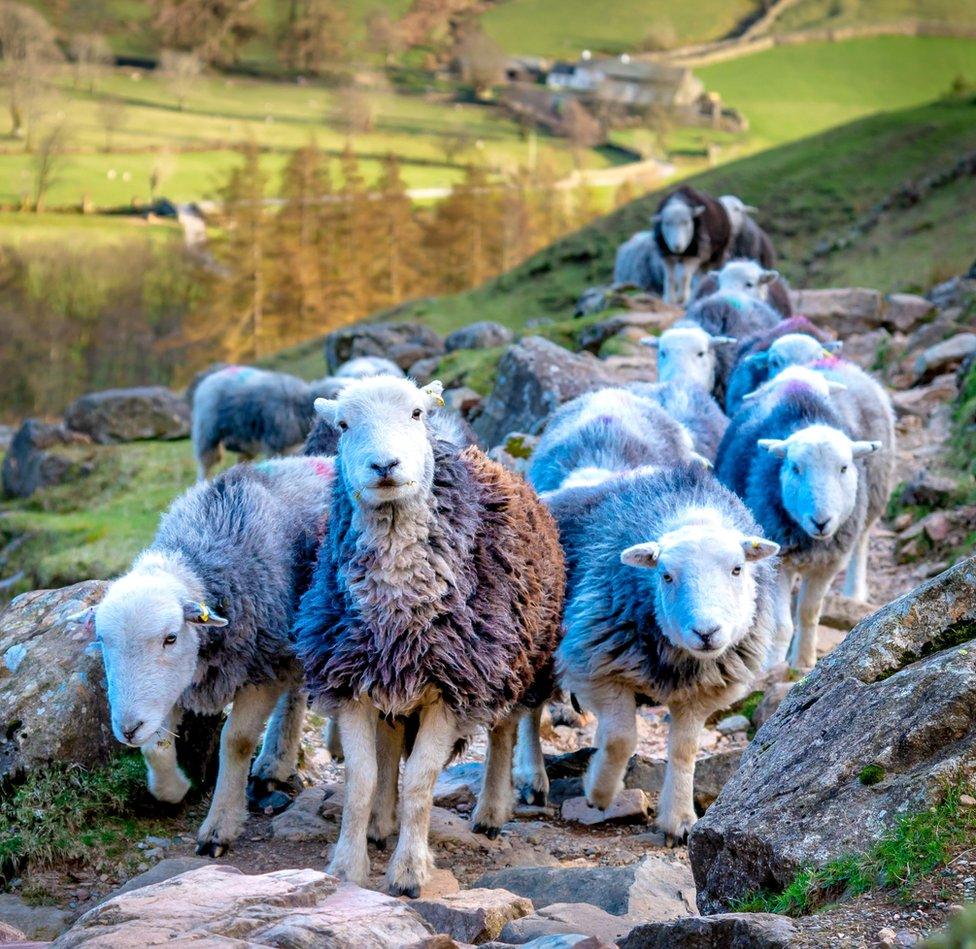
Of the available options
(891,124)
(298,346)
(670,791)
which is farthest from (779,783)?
(891,124)

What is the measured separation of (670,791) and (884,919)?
2528 mm

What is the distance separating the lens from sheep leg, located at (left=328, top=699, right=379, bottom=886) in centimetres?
477

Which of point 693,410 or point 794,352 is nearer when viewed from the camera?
point 693,410

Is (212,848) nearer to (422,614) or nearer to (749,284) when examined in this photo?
(422,614)

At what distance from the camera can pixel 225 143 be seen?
51.4 meters

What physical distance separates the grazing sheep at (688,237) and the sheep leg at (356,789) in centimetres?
1352

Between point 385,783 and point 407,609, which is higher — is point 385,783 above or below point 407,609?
below

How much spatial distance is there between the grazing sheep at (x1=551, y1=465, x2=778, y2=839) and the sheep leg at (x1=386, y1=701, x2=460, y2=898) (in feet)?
2.70

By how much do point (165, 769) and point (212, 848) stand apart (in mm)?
508

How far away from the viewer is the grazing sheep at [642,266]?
1966cm

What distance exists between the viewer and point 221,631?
536cm

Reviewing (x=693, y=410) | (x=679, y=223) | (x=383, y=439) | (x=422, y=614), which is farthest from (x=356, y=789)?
(x=679, y=223)

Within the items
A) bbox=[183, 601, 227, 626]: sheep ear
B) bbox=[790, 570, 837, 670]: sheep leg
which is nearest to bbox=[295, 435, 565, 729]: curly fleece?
bbox=[183, 601, 227, 626]: sheep ear

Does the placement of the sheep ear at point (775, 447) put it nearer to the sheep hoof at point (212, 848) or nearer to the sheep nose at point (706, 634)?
the sheep nose at point (706, 634)
